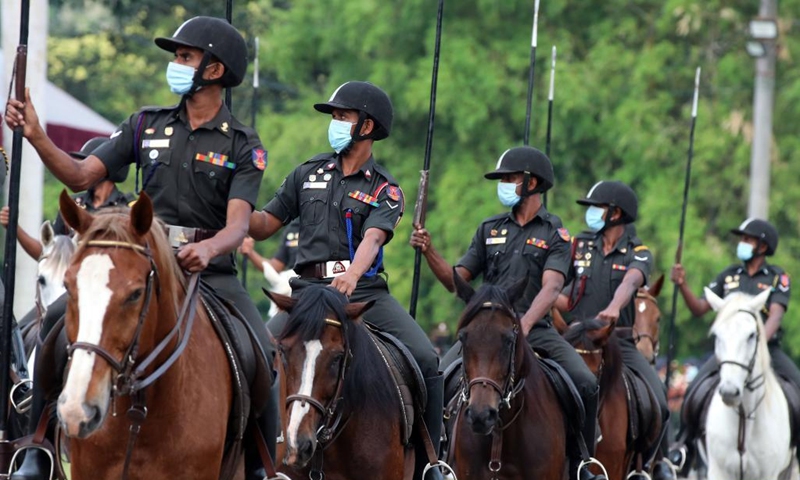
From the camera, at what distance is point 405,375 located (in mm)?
10625

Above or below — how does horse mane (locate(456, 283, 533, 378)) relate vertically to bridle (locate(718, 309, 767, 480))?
above

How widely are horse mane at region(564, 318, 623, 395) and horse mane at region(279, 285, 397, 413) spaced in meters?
3.96

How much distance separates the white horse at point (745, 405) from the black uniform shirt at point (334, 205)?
6.84 m

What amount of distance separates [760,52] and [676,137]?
555 cm

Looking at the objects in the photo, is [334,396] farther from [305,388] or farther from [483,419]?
[483,419]

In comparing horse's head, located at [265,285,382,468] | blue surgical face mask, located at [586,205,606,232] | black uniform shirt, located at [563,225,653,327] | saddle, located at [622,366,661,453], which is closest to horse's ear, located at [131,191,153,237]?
horse's head, located at [265,285,382,468]

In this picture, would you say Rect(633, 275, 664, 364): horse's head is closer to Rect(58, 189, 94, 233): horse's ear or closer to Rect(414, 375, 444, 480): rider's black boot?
Rect(414, 375, 444, 480): rider's black boot

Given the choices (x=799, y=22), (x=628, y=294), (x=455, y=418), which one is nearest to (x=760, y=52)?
(x=799, y=22)

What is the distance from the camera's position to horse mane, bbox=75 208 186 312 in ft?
23.2

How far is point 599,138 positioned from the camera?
103 ft

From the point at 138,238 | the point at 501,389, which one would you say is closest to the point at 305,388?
the point at 501,389

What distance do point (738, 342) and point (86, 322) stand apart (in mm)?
10713

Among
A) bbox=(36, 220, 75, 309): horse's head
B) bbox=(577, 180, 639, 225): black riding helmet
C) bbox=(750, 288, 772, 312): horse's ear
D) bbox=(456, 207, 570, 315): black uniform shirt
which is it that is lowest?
bbox=(750, 288, 772, 312): horse's ear

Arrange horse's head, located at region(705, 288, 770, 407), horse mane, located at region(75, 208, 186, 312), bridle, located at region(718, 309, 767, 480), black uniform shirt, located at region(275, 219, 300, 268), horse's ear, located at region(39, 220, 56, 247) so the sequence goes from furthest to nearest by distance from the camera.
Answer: black uniform shirt, located at region(275, 219, 300, 268)
bridle, located at region(718, 309, 767, 480)
horse's head, located at region(705, 288, 770, 407)
horse's ear, located at region(39, 220, 56, 247)
horse mane, located at region(75, 208, 186, 312)
